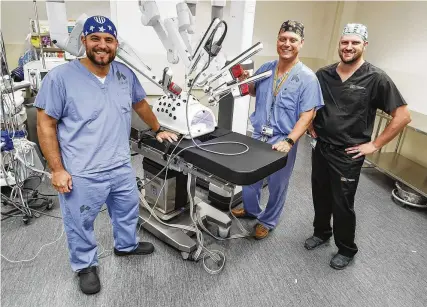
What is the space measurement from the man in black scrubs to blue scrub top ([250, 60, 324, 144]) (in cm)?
10

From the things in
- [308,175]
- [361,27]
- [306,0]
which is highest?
[306,0]

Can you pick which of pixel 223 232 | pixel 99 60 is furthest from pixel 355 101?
pixel 99 60

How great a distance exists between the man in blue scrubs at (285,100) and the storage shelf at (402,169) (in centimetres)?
153

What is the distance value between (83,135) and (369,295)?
1885mm

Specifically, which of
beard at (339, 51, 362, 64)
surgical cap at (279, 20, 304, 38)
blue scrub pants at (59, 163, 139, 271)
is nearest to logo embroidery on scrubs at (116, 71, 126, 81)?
blue scrub pants at (59, 163, 139, 271)

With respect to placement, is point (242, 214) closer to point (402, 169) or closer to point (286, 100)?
point (286, 100)

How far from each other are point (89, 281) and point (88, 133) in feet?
2.79

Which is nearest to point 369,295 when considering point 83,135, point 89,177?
point 89,177

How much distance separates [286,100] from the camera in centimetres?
192

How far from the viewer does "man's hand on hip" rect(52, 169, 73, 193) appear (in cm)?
149

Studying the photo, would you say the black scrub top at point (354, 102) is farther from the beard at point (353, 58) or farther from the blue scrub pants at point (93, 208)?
the blue scrub pants at point (93, 208)

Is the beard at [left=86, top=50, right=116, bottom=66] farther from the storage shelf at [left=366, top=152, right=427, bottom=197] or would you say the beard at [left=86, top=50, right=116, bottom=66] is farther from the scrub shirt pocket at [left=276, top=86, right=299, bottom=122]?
the storage shelf at [left=366, top=152, right=427, bottom=197]

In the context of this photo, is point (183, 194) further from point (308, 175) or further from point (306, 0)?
point (306, 0)

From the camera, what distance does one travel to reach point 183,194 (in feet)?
7.54
